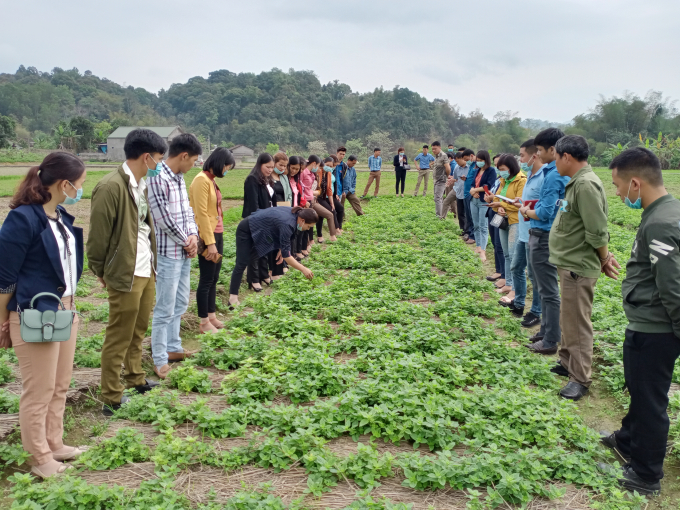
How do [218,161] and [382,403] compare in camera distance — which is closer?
[382,403]

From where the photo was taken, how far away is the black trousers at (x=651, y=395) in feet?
10.8

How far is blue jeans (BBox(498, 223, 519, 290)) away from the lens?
727cm

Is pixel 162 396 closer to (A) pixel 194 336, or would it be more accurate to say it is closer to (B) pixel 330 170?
(A) pixel 194 336

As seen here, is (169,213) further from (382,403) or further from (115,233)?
(382,403)

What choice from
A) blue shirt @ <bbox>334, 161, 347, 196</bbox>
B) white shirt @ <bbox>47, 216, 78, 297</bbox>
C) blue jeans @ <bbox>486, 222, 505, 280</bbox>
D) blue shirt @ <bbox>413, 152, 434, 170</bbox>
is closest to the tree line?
blue shirt @ <bbox>413, 152, 434, 170</bbox>

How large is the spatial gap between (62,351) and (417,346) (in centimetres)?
347

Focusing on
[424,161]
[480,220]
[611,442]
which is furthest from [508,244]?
[424,161]

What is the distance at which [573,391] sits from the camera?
4.65 m

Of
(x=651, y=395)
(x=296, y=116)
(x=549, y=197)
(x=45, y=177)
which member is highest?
(x=296, y=116)

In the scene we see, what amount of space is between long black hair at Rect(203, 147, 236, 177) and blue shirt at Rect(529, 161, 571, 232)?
11.9ft

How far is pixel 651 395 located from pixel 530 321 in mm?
3320

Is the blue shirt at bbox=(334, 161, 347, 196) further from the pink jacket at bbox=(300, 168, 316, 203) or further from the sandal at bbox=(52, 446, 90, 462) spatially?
the sandal at bbox=(52, 446, 90, 462)

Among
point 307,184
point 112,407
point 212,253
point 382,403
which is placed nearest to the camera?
point 382,403

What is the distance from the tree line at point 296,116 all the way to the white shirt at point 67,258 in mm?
63164
